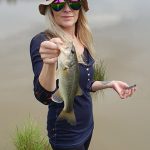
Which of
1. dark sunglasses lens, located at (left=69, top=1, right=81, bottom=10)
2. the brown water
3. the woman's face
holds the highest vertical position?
dark sunglasses lens, located at (left=69, top=1, right=81, bottom=10)

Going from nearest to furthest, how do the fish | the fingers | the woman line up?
the fish < the woman < the fingers

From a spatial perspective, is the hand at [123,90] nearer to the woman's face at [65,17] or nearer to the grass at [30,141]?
the woman's face at [65,17]

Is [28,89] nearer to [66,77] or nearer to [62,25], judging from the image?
[62,25]

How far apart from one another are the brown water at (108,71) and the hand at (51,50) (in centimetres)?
359

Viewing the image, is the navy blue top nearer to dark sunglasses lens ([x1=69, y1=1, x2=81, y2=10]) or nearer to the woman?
the woman

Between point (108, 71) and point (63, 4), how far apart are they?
602cm

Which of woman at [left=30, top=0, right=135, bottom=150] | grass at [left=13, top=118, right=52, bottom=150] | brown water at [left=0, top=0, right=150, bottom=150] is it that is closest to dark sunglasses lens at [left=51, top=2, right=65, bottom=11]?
woman at [left=30, top=0, right=135, bottom=150]

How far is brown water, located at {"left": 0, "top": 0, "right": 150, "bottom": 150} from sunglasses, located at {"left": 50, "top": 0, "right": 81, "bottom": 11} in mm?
3088

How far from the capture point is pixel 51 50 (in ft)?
8.36

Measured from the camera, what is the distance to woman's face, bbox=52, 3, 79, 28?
A: 10.9ft

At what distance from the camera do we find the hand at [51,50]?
2.52 metres

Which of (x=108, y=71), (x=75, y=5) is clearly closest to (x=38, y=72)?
(x=75, y=5)

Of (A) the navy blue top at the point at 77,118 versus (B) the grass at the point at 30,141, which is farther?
(B) the grass at the point at 30,141

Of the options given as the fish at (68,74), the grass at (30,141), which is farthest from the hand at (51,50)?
the grass at (30,141)
